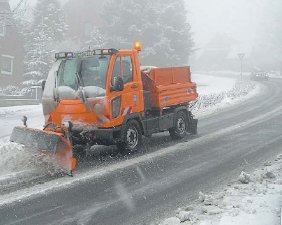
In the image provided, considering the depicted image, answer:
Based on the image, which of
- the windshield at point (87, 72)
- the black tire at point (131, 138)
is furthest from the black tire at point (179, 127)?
the windshield at point (87, 72)

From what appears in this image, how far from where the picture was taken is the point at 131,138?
10.6 metres

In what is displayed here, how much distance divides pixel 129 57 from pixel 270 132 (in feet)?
18.7

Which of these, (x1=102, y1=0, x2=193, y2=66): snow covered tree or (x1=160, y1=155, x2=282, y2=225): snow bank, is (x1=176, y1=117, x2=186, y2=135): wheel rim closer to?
(x1=160, y1=155, x2=282, y2=225): snow bank

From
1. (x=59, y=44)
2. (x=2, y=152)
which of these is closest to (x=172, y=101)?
(x=2, y=152)

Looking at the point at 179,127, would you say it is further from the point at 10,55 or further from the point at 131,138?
the point at 10,55

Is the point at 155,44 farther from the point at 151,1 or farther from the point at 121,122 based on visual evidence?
the point at 121,122

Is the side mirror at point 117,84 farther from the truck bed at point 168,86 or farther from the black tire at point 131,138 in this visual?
the truck bed at point 168,86

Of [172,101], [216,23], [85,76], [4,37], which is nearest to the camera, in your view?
[85,76]

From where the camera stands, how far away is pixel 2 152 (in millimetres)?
10109

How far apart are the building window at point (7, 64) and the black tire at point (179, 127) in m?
22.8

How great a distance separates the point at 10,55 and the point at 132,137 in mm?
25043

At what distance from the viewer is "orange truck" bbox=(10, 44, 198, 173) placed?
365 inches

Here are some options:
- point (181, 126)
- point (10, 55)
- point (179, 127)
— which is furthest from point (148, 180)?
point (10, 55)

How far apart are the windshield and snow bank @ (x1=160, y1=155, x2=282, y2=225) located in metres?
3.78
